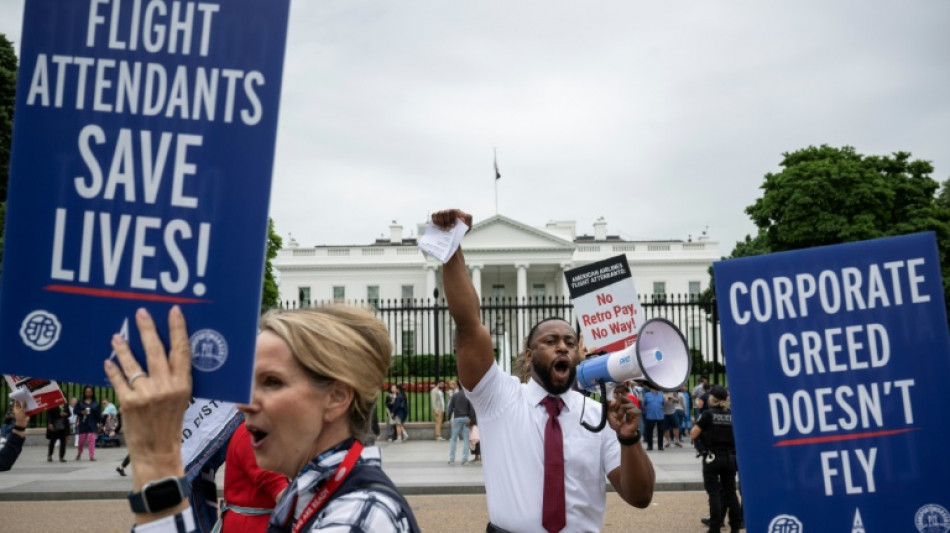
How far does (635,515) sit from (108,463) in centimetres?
1122

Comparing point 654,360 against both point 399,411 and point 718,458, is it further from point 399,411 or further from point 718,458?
point 399,411

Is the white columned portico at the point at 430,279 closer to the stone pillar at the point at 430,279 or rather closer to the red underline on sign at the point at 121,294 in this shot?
the stone pillar at the point at 430,279

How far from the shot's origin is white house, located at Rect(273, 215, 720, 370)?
62.8 m

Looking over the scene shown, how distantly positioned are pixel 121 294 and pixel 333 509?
1.98ft

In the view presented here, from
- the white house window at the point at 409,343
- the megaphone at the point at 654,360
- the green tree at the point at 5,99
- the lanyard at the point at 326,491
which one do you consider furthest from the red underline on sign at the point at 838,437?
the green tree at the point at 5,99

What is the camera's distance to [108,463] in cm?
1561

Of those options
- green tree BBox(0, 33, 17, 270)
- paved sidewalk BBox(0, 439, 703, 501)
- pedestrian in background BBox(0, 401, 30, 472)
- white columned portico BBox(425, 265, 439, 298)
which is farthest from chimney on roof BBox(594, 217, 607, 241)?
pedestrian in background BBox(0, 401, 30, 472)

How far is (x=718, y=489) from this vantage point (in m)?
8.63

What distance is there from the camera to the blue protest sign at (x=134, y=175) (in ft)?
5.04

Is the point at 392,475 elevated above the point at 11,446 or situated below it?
below

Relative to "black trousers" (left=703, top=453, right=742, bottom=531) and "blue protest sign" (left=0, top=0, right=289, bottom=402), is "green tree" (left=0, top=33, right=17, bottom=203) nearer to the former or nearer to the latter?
"black trousers" (left=703, top=453, right=742, bottom=531)

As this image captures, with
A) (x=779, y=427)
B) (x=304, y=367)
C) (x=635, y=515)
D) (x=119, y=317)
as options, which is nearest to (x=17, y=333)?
(x=119, y=317)

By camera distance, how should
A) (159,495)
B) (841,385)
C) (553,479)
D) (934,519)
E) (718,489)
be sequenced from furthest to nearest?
(718,489) < (553,479) < (841,385) < (934,519) < (159,495)

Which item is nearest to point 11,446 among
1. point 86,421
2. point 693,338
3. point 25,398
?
point 25,398
